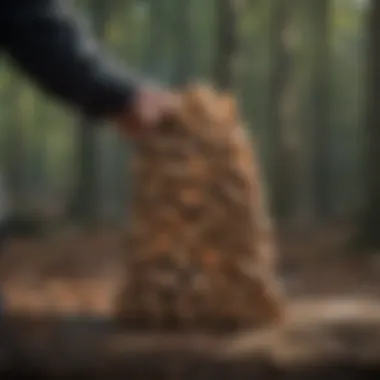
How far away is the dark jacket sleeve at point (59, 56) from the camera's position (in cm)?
105

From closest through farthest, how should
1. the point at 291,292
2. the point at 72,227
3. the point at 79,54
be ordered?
the point at 79,54 < the point at 291,292 < the point at 72,227

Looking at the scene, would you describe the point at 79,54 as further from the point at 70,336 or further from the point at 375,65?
the point at 375,65

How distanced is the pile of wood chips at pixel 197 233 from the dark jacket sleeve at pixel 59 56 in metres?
0.09

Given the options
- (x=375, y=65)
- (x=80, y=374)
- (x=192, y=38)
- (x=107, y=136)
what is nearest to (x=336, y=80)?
(x=375, y=65)

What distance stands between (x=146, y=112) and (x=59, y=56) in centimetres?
12

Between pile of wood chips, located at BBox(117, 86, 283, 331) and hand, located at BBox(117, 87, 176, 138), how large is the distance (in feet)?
0.04

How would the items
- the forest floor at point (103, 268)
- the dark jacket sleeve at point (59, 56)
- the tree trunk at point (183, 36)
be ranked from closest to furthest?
the dark jacket sleeve at point (59, 56) → the forest floor at point (103, 268) → the tree trunk at point (183, 36)

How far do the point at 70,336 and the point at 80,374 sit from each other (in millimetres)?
50

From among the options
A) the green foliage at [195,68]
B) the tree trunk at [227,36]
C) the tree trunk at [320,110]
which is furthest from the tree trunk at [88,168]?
the tree trunk at [320,110]

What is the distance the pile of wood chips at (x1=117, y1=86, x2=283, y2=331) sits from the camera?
3.74 feet

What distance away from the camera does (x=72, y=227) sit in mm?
1363

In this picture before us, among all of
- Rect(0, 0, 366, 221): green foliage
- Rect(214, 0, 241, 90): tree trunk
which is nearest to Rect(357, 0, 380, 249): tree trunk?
Rect(0, 0, 366, 221): green foliage

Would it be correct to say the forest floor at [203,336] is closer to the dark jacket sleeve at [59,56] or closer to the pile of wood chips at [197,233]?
the pile of wood chips at [197,233]

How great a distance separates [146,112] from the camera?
1118mm
